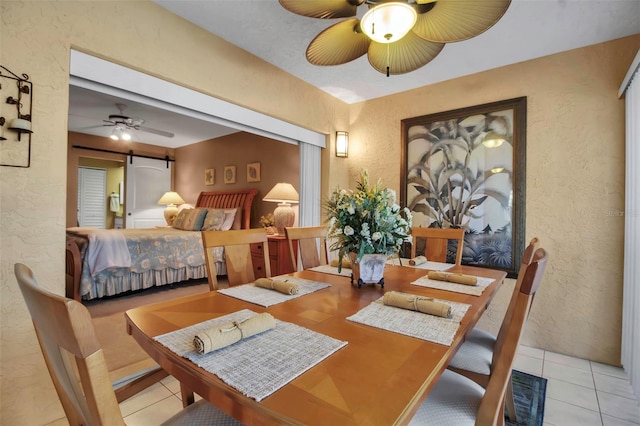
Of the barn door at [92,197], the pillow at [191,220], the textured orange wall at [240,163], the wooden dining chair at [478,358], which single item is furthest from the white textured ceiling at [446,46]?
the barn door at [92,197]

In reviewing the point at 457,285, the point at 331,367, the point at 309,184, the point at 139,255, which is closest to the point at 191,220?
the point at 139,255

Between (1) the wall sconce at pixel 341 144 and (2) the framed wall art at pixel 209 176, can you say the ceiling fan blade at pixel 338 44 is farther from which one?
(2) the framed wall art at pixel 209 176

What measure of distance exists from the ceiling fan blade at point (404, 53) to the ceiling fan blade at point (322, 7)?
25 cm

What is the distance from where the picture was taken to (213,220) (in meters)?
4.76

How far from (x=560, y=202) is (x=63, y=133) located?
3599mm

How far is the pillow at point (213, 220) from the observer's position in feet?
15.4

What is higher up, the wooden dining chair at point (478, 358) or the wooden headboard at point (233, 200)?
the wooden headboard at point (233, 200)

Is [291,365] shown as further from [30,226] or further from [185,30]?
[185,30]

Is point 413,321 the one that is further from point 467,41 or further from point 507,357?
point 467,41

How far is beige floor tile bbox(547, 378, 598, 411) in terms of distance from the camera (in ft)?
6.26

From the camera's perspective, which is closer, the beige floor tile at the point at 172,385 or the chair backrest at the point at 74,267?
the beige floor tile at the point at 172,385

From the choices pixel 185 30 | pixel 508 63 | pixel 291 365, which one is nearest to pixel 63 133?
pixel 185 30

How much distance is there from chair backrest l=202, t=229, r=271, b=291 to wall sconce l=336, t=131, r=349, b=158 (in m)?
2.05

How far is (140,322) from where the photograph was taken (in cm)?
102
